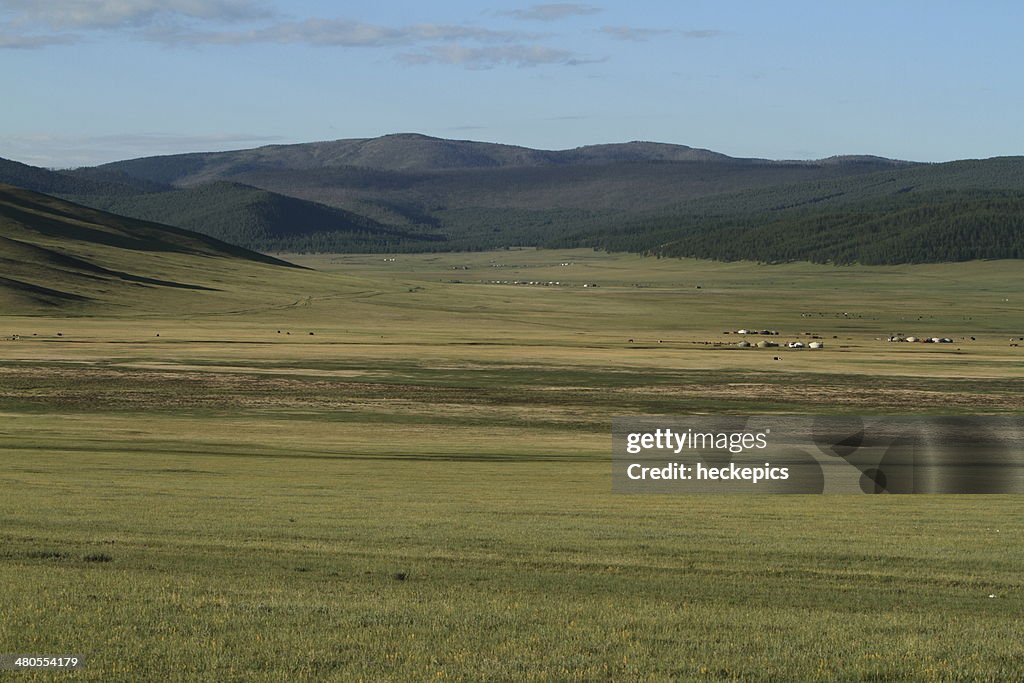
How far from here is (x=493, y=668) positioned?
14.0 m

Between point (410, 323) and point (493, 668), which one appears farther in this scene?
point (410, 323)

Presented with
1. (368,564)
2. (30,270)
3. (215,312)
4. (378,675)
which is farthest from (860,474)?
(30,270)

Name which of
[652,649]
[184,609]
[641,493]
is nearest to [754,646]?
[652,649]

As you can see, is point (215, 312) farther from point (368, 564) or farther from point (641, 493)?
point (368, 564)

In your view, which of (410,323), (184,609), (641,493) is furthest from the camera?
(410,323)

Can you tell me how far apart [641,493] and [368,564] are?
1424 cm

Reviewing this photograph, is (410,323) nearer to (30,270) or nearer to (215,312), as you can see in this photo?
(215,312)

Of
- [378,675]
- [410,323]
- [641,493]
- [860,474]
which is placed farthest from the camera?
[410,323]

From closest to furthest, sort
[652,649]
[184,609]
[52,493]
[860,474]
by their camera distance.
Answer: [652,649] → [184,609] → [52,493] → [860,474]

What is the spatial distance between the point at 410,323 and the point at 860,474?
111887 mm

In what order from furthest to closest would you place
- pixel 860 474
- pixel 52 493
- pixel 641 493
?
pixel 860 474 → pixel 641 493 → pixel 52 493

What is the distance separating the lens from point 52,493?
29.0m

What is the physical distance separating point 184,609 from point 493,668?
482 cm

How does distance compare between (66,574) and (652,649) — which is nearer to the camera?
(652,649)
